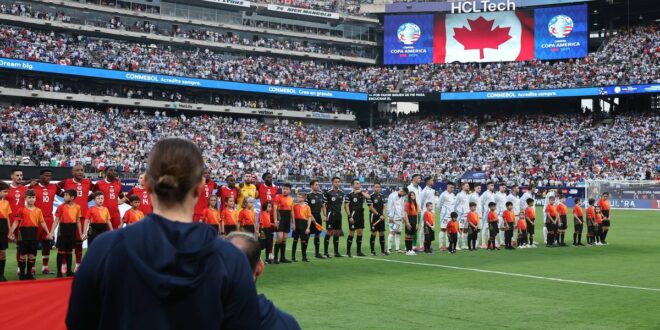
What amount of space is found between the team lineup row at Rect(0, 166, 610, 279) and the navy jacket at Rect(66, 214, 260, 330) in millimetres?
9379

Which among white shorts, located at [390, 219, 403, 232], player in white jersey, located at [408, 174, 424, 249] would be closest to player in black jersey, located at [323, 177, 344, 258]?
white shorts, located at [390, 219, 403, 232]

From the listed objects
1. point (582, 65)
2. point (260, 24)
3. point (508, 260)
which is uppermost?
point (260, 24)

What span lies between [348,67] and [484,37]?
49.9 feet

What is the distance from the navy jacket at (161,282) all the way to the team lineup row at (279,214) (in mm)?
9379

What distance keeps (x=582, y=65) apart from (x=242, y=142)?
33.4m

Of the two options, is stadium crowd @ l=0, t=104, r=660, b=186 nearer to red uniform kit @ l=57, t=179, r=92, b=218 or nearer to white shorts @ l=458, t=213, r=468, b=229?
white shorts @ l=458, t=213, r=468, b=229

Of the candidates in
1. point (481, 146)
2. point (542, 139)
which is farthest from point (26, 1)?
point (542, 139)

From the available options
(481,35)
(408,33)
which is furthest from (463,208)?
(408,33)

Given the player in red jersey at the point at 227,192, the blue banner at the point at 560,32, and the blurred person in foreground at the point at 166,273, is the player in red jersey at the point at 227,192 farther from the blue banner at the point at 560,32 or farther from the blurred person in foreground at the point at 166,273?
the blue banner at the point at 560,32

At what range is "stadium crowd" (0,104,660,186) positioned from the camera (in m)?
52.6

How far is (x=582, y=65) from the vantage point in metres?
68.9

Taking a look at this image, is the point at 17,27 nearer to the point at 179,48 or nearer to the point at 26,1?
the point at 26,1

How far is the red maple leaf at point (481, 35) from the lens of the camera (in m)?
72.8

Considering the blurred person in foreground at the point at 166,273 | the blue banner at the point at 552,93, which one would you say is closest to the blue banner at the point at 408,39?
the blue banner at the point at 552,93
